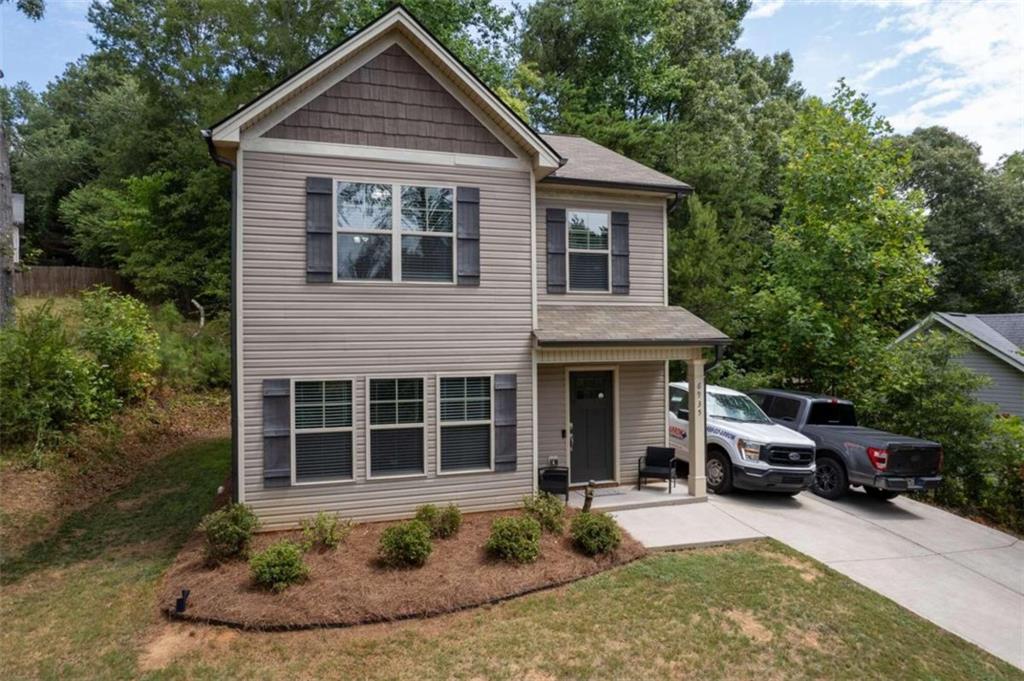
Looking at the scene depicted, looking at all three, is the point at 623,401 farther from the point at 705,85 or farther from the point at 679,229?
the point at 705,85

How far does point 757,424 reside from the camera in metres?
10.9

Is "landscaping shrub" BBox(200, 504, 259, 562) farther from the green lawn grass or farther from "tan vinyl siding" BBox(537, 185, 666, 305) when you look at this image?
"tan vinyl siding" BBox(537, 185, 666, 305)

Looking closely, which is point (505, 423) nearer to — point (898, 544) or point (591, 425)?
point (591, 425)

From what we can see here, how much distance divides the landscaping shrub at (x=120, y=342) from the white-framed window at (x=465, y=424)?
8758 millimetres

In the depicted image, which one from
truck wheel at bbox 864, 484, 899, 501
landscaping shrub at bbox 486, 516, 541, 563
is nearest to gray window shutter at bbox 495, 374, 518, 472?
landscaping shrub at bbox 486, 516, 541, 563

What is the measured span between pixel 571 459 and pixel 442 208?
5.28 m

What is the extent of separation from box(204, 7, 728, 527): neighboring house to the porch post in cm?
4

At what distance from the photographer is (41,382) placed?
417 inches

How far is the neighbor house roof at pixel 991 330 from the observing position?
1942cm

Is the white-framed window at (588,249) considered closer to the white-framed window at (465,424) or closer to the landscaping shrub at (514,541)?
the white-framed window at (465,424)


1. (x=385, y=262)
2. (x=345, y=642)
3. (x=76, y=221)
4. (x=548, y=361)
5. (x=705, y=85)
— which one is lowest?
(x=345, y=642)

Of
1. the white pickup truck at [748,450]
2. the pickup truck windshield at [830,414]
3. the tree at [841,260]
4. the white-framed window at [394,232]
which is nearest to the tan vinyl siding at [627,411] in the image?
the white pickup truck at [748,450]

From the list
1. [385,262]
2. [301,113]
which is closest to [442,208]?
[385,262]

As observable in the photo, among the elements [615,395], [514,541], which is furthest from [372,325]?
[615,395]
